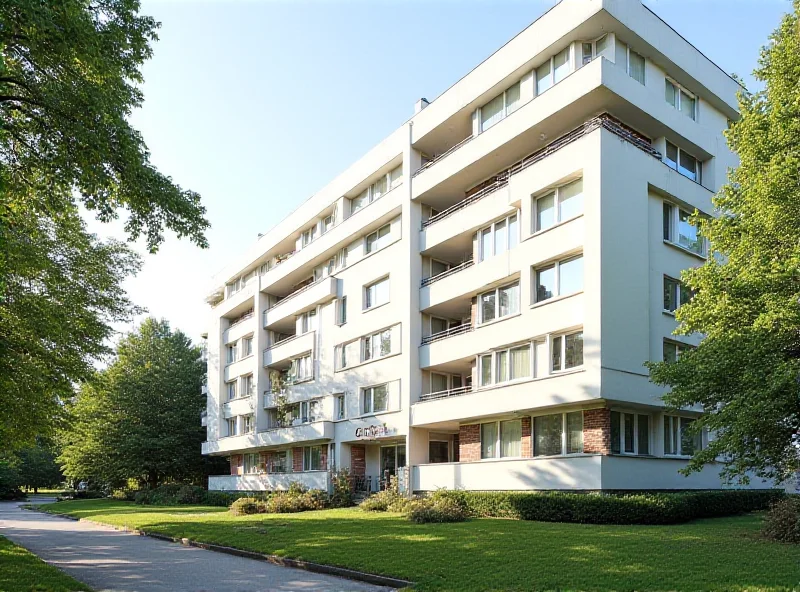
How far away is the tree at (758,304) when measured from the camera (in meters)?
16.4

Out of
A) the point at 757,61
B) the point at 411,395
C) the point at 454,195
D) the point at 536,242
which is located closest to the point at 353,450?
the point at 411,395

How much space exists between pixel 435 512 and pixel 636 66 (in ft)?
52.7

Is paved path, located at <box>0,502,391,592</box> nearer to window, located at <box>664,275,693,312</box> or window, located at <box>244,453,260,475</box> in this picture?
window, located at <box>664,275,693,312</box>

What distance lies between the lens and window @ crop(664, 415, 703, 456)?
24.3 meters

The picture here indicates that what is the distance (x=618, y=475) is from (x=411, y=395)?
32.2 feet

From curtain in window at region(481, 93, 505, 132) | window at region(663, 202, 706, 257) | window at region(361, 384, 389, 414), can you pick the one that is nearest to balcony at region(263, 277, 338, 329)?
window at region(361, 384, 389, 414)

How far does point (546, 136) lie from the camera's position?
25.7 m

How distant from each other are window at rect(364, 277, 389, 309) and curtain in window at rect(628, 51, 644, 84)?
13.2 m

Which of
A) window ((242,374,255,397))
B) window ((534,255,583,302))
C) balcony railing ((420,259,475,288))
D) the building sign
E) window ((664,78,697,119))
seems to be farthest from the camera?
window ((242,374,255,397))

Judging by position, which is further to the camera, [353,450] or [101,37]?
[353,450]

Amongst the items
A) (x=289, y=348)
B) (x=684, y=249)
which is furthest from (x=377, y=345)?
(x=684, y=249)

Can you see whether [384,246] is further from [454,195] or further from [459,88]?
[459,88]

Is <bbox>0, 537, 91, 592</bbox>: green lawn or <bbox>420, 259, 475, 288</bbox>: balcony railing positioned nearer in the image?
<bbox>0, 537, 91, 592</bbox>: green lawn

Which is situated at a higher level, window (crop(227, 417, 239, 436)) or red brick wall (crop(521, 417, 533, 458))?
red brick wall (crop(521, 417, 533, 458))
